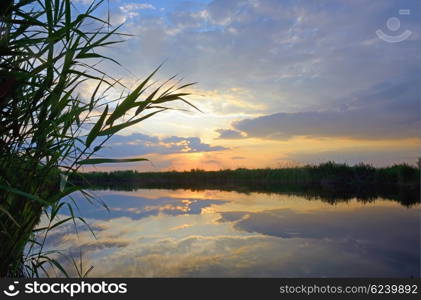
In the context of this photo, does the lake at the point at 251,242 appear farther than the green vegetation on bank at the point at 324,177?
No

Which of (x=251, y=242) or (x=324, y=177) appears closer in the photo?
(x=251, y=242)

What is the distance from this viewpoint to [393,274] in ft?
11.1

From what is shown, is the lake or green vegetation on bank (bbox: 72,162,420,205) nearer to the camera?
the lake

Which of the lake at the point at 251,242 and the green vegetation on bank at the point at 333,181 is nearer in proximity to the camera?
the lake at the point at 251,242

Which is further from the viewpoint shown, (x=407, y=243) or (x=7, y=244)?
(x=407, y=243)

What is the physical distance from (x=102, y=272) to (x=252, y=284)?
2.18m

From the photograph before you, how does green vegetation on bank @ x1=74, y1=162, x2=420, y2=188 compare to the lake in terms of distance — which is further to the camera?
green vegetation on bank @ x1=74, y1=162, x2=420, y2=188

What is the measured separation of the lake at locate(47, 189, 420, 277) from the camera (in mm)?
3438

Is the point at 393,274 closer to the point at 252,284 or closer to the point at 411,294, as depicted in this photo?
the point at 411,294

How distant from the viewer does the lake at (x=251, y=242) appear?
3438mm

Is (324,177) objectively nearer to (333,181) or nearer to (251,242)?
(333,181)

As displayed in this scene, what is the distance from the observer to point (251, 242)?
4453mm

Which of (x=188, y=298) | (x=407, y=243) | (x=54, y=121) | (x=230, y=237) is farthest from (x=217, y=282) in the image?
(x=407, y=243)

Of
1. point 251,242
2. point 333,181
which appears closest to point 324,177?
point 333,181
